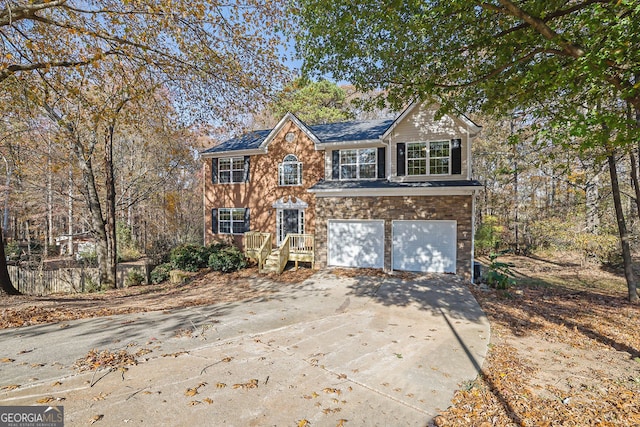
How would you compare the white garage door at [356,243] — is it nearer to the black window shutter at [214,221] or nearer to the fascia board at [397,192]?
the fascia board at [397,192]

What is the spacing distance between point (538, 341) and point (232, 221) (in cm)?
1517

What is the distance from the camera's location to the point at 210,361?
4613mm

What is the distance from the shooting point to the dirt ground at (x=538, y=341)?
11.9 feet

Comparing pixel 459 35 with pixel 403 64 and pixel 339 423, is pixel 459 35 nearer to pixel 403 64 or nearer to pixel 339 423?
pixel 403 64

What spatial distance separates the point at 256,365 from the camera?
4570 mm

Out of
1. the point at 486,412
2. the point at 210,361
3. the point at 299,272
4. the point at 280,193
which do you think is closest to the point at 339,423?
the point at 486,412

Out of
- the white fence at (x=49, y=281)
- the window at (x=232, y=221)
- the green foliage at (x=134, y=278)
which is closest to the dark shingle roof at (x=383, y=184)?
the window at (x=232, y=221)

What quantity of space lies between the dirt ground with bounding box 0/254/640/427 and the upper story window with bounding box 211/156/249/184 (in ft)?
21.6

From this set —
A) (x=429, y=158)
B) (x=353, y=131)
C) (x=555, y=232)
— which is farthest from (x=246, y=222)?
(x=555, y=232)

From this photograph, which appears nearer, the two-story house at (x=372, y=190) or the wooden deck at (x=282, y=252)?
the two-story house at (x=372, y=190)

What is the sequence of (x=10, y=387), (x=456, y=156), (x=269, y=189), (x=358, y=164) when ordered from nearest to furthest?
(x=10, y=387)
(x=456, y=156)
(x=358, y=164)
(x=269, y=189)

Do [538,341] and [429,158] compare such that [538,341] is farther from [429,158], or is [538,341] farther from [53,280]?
[53,280]

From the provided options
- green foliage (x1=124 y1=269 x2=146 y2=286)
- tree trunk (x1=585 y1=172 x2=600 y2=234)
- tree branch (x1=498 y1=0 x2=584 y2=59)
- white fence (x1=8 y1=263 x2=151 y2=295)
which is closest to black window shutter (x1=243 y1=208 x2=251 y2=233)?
green foliage (x1=124 y1=269 x2=146 y2=286)

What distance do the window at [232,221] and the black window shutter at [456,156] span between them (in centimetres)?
1119
